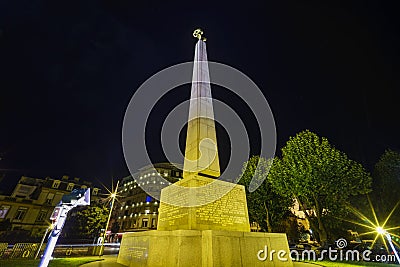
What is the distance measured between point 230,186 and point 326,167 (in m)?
12.9

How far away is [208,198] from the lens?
961cm

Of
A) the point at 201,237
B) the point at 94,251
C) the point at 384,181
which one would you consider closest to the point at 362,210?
the point at 384,181

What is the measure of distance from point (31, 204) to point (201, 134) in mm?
47308

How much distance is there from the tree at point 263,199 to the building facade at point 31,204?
3876cm

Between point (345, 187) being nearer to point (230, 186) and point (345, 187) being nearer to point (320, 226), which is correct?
point (320, 226)

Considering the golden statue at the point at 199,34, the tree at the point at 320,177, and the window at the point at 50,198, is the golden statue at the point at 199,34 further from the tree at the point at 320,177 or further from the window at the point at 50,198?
the window at the point at 50,198

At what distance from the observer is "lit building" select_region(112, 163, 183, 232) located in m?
62.2

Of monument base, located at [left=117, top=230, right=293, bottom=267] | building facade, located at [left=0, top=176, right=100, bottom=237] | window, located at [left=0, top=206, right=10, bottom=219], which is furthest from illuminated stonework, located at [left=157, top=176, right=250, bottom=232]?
window, located at [left=0, top=206, right=10, bottom=219]

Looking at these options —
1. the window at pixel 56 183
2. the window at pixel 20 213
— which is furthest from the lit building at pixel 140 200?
the window at pixel 20 213

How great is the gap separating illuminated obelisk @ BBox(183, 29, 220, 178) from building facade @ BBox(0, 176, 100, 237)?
39307mm

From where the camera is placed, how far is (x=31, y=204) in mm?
41469

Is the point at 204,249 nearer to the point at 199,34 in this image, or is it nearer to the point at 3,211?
the point at 199,34

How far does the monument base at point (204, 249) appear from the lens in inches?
294

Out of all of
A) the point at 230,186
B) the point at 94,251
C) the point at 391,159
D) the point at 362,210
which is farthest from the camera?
the point at 362,210
